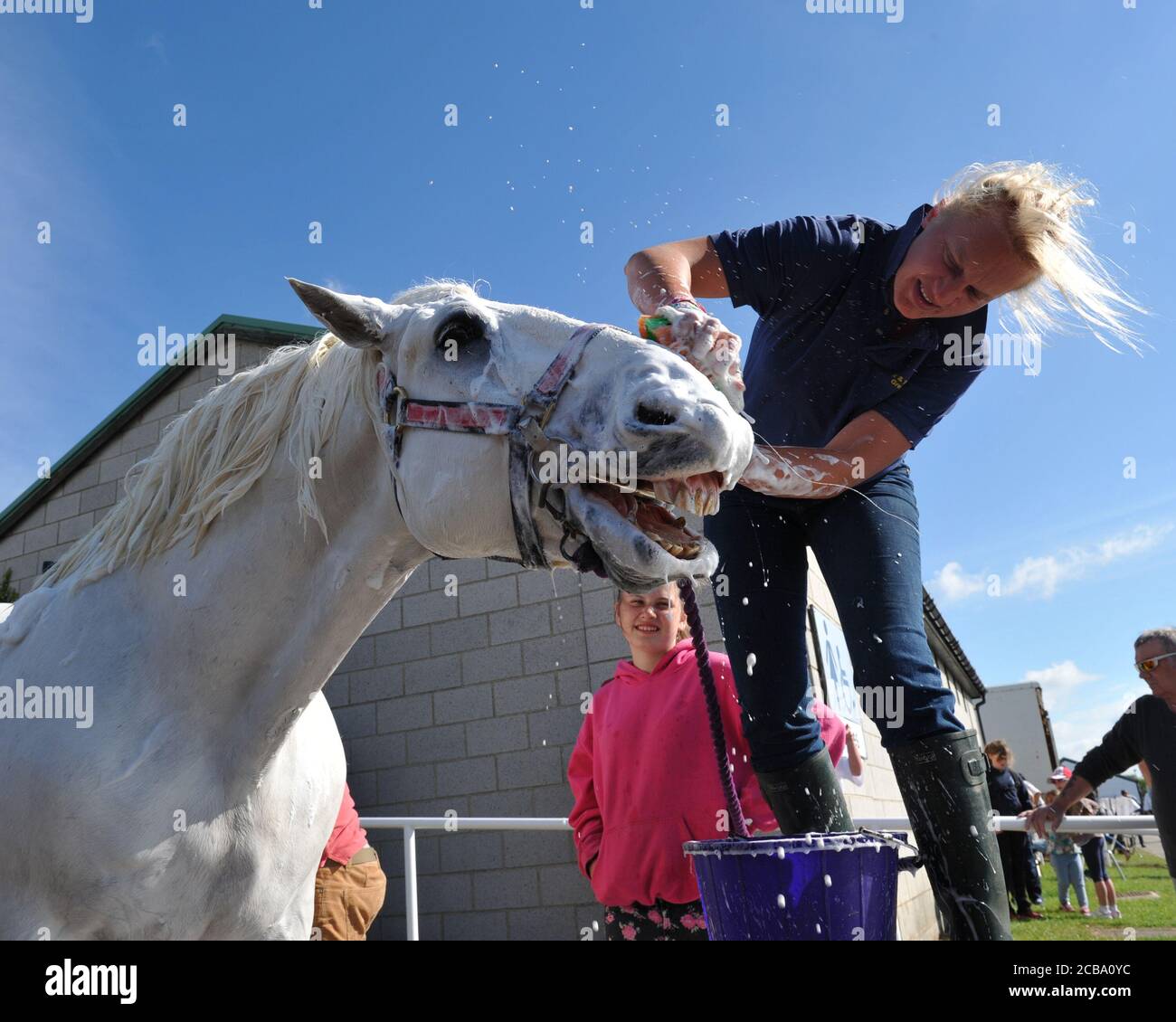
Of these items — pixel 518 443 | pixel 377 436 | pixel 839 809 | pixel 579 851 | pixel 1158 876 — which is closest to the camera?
A: pixel 518 443

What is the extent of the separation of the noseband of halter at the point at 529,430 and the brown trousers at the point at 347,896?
2.44 meters

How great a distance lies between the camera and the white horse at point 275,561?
56.3 inches

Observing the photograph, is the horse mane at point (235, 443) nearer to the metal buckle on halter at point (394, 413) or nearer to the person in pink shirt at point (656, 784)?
the metal buckle on halter at point (394, 413)

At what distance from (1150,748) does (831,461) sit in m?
2.29

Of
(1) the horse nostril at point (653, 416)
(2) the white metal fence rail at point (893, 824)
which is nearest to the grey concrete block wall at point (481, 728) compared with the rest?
(2) the white metal fence rail at point (893, 824)

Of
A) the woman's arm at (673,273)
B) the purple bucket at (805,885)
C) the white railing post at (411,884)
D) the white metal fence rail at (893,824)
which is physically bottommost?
the white railing post at (411,884)

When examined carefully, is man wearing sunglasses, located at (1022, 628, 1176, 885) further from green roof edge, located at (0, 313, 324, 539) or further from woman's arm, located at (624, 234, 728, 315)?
green roof edge, located at (0, 313, 324, 539)

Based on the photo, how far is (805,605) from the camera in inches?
75.4

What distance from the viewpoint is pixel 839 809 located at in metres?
1.86
